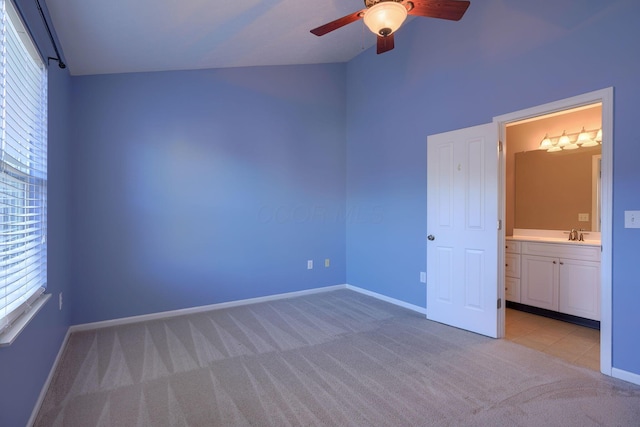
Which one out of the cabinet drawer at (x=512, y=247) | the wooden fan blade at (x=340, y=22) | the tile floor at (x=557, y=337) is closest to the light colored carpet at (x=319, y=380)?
the tile floor at (x=557, y=337)

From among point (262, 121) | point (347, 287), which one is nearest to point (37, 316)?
point (262, 121)

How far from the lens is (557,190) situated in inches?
154

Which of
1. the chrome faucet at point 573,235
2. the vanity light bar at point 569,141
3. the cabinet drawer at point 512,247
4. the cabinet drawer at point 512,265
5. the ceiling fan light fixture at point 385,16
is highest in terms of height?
the ceiling fan light fixture at point 385,16

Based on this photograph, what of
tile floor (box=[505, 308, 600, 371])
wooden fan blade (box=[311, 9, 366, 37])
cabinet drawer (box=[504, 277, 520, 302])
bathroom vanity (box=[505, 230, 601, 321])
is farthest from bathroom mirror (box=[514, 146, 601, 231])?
wooden fan blade (box=[311, 9, 366, 37])

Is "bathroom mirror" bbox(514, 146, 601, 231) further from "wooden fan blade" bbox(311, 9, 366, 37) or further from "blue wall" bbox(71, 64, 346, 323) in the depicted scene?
→ "wooden fan blade" bbox(311, 9, 366, 37)

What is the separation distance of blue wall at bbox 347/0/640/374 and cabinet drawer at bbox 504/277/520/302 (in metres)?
1.16

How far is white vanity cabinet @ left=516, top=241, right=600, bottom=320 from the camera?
3.19 metres

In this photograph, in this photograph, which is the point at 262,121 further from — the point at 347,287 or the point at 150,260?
the point at 347,287

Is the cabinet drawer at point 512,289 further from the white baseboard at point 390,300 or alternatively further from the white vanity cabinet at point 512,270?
the white baseboard at point 390,300

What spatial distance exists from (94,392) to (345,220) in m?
3.44

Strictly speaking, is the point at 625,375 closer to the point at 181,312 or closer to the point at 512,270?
the point at 512,270

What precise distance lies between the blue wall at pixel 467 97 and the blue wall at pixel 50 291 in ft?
10.9

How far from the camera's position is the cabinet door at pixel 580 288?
3166mm

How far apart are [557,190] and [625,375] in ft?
7.74
